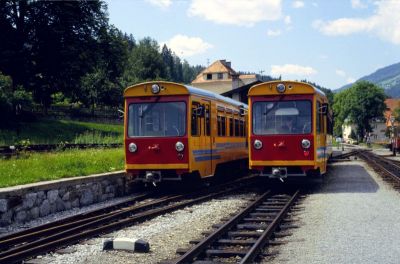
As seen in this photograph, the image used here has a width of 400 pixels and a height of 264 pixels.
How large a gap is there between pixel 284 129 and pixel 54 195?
257 inches

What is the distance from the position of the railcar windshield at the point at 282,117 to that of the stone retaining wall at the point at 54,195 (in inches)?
163

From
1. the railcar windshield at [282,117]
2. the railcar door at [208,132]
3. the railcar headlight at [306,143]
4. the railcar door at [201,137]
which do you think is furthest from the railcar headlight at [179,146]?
the railcar headlight at [306,143]

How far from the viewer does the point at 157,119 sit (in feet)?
48.1

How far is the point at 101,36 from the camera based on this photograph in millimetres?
42375

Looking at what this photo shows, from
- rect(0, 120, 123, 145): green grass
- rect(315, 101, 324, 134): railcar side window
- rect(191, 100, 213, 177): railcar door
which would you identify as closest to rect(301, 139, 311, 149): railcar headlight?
rect(315, 101, 324, 134): railcar side window

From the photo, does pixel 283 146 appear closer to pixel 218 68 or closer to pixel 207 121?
pixel 207 121

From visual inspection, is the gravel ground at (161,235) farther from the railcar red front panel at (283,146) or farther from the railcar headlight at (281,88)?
the railcar headlight at (281,88)

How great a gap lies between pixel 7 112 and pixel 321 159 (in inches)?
1156

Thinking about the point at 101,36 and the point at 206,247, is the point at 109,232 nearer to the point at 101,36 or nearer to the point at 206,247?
the point at 206,247

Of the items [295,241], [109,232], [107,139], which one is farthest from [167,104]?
[107,139]

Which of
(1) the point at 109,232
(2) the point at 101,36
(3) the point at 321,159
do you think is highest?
(2) the point at 101,36

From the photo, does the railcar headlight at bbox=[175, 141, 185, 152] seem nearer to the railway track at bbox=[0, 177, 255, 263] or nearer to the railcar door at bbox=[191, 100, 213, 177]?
the railcar door at bbox=[191, 100, 213, 177]

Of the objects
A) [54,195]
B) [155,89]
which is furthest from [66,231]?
[155,89]

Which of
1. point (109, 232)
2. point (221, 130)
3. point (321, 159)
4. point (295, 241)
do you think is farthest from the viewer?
point (221, 130)
